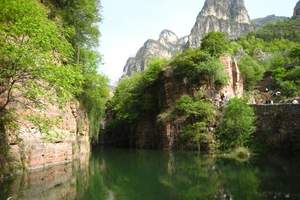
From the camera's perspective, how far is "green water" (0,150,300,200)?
1923cm

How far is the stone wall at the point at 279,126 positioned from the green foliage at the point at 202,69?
375 inches

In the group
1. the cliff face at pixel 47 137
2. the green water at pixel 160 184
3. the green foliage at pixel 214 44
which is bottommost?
the green water at pixel 160 184

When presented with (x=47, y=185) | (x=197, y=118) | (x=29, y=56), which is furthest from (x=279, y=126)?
(x=29, y=56)

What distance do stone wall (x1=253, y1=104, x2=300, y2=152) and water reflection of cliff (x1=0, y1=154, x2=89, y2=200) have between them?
21890 mm

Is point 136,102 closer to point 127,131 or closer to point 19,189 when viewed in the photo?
point 127,131

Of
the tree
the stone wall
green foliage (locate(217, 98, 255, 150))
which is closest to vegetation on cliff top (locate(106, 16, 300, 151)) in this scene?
green foliage (locate(217, 98, 255, 150))

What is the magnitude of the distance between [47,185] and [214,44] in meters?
41.3

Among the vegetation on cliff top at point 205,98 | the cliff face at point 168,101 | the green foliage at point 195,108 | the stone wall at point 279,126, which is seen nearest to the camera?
the stone wall at point 279,126

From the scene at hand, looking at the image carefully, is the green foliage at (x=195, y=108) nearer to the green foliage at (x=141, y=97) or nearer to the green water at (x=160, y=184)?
the green foliage at (x=141, y=97)

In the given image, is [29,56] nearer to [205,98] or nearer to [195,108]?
[195,108]

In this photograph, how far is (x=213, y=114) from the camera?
5281 centimetres

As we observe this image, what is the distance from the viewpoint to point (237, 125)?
156 feet

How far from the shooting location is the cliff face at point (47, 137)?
2283 centimetres

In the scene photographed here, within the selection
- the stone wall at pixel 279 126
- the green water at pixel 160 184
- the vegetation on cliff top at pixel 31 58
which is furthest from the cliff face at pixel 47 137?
the stone wall at pixel 279 126
